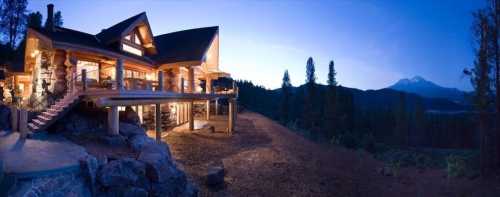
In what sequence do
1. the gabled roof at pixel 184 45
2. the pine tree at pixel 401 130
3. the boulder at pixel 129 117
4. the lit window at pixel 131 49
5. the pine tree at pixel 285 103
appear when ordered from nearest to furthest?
the boulder at pixel 129 117
the lit window at pixel 131 49
the gabled roof at pixel 184 45
the pine tree at pixel 401 130
the pine tree at pixel 285 103

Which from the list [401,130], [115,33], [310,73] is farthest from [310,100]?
[115,33]

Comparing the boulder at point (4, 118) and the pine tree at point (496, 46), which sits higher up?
the pine tree at point (496, 46)

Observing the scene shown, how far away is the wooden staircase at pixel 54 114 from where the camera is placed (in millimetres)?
9750

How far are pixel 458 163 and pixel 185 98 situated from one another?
18.0 m

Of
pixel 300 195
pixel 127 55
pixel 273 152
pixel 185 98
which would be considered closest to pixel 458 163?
pixel 273 152

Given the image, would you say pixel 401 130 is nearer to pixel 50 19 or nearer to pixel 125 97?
pixel 125 97

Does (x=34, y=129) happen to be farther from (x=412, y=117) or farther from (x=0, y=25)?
(x=412, y=117)

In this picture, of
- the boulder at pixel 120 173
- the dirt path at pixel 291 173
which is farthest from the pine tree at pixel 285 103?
the boulder at pixel 120 173

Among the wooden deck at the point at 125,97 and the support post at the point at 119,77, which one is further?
the support post at the point at 119,77

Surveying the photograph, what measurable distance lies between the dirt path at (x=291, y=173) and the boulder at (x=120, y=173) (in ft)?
8.75

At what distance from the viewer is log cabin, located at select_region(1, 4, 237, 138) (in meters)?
10.6

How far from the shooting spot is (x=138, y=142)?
9.99 meters

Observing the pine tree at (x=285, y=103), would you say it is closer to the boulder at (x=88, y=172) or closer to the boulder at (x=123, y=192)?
the boulder at (x=123, y=192)

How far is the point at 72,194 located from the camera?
5.82 m
